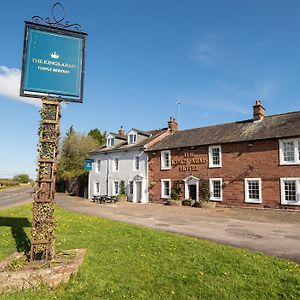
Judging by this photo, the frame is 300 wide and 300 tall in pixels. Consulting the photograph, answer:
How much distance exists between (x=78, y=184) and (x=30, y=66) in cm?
3879

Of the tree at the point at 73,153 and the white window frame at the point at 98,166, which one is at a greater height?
the tree at the point at 73,153

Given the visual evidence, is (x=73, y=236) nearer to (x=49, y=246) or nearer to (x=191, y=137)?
(x=49, y=246)

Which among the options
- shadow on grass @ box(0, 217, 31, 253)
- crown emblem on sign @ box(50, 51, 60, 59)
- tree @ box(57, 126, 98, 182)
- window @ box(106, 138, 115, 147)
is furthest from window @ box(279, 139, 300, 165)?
tree @ box(57, 126, 98, 182)

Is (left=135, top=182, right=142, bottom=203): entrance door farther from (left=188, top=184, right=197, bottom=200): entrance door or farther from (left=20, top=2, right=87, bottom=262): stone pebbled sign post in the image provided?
(left=20, top=2, right=87, bottom=262): stone pebbled sign post

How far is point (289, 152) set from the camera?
22.3 m

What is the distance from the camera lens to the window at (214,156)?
86.4 feet

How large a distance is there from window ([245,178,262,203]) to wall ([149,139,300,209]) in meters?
0.31

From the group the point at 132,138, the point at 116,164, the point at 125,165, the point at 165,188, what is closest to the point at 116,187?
the point at 116,164

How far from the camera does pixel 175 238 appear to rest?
1057 centimetres

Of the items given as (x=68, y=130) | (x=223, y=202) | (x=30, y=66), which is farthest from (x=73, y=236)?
(x=68, y=130)

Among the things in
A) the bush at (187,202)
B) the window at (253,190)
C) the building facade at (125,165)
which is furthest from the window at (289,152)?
the building facade at (125,165)

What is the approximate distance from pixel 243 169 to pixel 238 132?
3.88 m

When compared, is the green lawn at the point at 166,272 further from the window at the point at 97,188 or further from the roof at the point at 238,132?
the window at the point at 97,188

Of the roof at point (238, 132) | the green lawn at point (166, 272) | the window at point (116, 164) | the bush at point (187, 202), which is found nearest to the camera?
the green lawn at point (166, 272)
